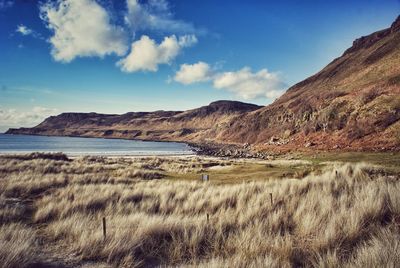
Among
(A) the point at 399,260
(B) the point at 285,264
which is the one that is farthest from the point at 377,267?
(B) the point at 285,264

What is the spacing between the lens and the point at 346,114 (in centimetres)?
6275

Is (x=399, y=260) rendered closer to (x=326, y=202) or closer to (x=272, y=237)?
(x=272, y=237)

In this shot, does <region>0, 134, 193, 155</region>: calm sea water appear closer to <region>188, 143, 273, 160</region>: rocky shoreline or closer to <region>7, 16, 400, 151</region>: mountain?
<region>188, 143, 273, 160</region>: rocky shoreline

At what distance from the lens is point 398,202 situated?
9.34m

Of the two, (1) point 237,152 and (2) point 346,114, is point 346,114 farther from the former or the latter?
(1) point 237,152

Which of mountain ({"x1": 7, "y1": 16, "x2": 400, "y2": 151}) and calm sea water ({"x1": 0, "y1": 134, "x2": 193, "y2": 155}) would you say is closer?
mountain ({"x1": 7, "y1": 16, "x2": 400, "y2": 151})

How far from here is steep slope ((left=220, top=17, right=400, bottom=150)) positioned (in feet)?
165

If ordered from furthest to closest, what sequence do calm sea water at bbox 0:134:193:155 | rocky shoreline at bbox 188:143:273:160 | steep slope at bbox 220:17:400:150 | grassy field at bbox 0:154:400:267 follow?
calm sea water at bbox 0:134:193:155
rocky shoreline at bbox 188:143:273:160
steep slope at bbox 220:17:400:150
grassy field at bbox 0:154:400:267

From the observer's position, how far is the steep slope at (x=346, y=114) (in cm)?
5034

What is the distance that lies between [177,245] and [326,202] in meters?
A: 5.04

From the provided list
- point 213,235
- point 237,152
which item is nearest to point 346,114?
point 237,152

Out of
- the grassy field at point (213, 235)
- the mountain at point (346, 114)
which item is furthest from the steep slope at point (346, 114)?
the grassy field at point (213, 235)

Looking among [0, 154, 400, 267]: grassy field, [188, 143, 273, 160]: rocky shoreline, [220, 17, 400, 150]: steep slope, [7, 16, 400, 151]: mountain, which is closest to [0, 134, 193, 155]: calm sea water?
[188, 143, 273, 160]: rocky shoreline

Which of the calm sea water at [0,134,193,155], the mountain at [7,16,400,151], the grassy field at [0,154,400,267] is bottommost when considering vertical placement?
the calm sea water at [0,134,193,155]
